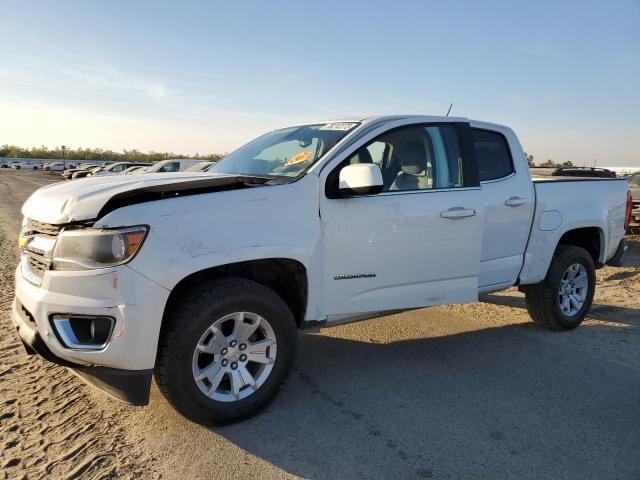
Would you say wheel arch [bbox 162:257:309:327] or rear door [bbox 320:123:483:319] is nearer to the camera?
wheel arch [bbox 162:257:309:327]

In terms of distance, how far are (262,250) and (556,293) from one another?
3.40m

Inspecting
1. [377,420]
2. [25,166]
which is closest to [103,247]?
[377,420]

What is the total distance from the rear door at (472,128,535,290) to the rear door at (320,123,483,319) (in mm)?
237

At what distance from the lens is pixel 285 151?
13.5 feet

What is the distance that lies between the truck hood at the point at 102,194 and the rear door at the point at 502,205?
2.15 meters

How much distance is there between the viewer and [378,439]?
3.05m

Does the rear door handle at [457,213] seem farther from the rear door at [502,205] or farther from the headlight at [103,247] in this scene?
the headlight at [103,247]

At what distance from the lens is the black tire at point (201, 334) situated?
2.92 metres

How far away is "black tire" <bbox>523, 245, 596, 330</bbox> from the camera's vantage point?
5109 mm

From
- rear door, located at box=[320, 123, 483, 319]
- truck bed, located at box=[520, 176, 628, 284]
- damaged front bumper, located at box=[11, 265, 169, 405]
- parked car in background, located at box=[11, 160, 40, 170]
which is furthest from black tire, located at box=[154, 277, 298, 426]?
parked car in background, located at box=[11, 160, 40, 170]

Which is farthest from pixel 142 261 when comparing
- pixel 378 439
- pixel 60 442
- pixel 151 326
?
pixel 378 439

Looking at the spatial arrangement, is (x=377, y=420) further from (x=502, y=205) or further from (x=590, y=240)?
(x=590, y=240)

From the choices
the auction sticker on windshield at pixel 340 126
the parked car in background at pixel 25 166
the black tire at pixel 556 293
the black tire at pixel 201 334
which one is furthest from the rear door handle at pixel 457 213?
the parked car in background at pixel 25 166

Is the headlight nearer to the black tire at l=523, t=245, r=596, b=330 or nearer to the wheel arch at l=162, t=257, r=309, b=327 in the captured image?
the wheel arch at l=162, t=257, r=309, b=327
